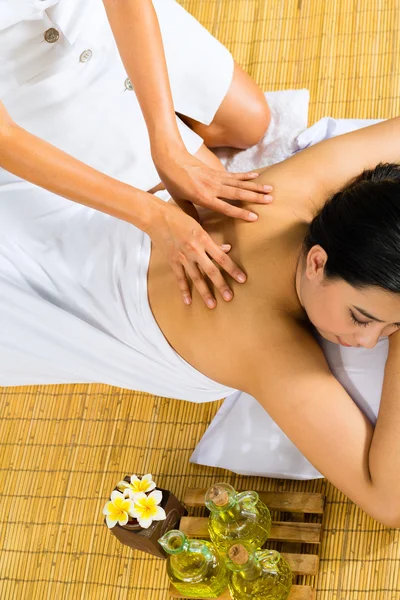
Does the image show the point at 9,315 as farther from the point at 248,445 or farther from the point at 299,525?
the point at 299,525

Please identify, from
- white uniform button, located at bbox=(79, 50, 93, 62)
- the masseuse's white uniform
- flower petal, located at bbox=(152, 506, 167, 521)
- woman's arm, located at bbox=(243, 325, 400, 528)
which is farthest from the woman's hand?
flower petal, located at bbox=(152, 506, 167, 521)

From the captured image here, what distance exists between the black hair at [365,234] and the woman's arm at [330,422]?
0.23 m

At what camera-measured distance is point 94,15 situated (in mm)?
2182

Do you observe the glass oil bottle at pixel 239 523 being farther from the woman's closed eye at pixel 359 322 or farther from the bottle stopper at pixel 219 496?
the woman's closed eye at pixel 359 322

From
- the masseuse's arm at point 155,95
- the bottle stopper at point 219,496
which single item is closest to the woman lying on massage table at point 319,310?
the masseuse's arm at point 155,95

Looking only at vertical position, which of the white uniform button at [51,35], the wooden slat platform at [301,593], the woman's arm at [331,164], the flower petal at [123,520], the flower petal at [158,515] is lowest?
the wooden slat platform at [301,593]

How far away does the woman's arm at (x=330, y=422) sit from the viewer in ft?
5.16

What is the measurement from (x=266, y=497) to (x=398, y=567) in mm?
393

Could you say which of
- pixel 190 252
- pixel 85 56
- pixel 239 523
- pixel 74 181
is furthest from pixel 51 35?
pixel 239 523

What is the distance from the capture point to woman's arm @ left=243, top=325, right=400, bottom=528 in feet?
5.16

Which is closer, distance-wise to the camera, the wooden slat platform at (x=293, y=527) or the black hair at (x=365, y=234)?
the black hair at (x=365, y=234)

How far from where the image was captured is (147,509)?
72.9 inches

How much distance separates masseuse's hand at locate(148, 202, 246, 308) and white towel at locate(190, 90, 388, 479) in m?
0.32

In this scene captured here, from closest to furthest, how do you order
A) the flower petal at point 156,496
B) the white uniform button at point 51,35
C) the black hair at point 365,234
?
the black hair at point 365,234, the flower petal at point 156,496, the white uniform button at point 51,35
